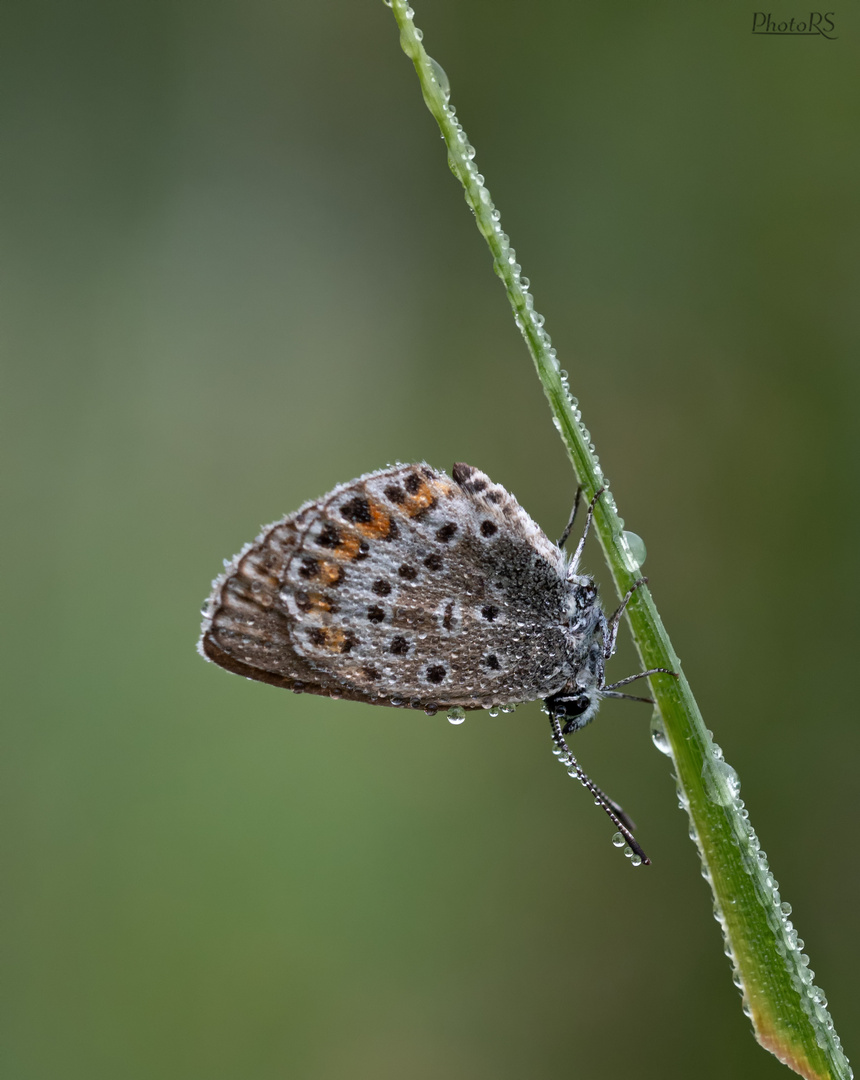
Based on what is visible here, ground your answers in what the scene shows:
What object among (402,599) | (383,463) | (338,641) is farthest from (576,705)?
(383,463)

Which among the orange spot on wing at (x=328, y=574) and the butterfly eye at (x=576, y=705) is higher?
the orange spot on wing at (x=328, y=574)

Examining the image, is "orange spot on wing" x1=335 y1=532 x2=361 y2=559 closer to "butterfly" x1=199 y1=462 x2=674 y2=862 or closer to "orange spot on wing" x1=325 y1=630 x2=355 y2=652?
"butterfly" x1=199 y1=462 x2=674 y2=862

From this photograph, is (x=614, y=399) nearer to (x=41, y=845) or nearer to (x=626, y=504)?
(x=626, y=504)

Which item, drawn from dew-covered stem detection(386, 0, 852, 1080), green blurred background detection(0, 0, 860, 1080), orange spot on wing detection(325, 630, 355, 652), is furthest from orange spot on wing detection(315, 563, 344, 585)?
green blurred background detection(0, 0, 860, 1080)

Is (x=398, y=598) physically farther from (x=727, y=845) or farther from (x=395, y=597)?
(x=727, y=845)

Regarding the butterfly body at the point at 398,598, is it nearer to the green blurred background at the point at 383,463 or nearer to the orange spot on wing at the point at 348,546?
the orange spot on wing at the point at 348,546

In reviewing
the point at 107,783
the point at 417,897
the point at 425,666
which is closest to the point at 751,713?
the point at 417,897

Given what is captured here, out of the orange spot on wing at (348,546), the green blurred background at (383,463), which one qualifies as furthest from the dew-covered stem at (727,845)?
the green blurred background at (383,463)
